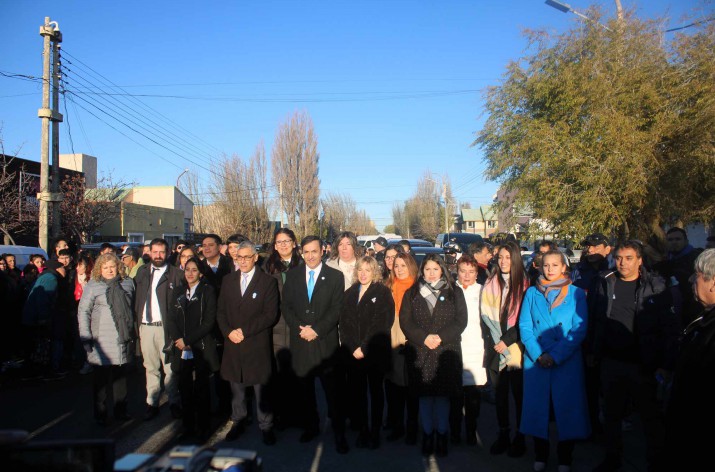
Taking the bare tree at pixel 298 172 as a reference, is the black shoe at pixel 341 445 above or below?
below

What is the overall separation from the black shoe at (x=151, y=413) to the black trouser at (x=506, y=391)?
4.02 m

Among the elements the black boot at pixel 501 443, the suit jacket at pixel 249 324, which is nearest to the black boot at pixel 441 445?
the black boot at pixel 501 443

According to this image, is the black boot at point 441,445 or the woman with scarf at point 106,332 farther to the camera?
the woman with scarf at point 106,332

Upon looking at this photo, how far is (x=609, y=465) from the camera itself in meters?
4.53

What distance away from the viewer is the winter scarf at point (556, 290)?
4742 millimetres

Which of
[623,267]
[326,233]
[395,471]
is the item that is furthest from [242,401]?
[326,233]

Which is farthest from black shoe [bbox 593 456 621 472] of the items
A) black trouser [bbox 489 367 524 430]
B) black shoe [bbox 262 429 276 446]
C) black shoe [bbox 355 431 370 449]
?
black shoe [bbox 262 429 276 446]

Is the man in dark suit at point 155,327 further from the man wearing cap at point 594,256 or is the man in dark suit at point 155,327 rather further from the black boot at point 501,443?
the man wearing cap at point 594,256

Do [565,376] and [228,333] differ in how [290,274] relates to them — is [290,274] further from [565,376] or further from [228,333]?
[565,376]

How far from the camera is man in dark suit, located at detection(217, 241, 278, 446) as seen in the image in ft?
18.0

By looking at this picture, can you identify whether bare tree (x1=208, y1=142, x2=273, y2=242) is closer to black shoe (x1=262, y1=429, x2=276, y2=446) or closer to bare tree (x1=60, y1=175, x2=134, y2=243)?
bare tree (x1=60, y1=175, x2=134, y2=243)

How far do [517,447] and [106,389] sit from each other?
4.58 meters

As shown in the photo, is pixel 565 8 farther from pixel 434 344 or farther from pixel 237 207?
pixel 237 207

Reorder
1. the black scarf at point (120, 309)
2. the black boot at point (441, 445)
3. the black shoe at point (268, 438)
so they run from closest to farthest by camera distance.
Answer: the black boot at point (441, 445)
the black shoe at point (268, 438)
the black scarf at point (120, 309)
